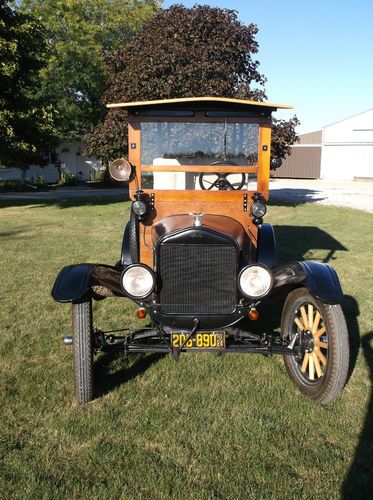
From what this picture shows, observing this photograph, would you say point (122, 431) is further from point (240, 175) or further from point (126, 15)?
point (126, 15)

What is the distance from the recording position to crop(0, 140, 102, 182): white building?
→ 2815 cm

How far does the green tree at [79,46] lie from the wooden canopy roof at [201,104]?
19207mm

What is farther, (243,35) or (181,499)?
(243,35)

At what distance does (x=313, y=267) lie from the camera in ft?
11.3

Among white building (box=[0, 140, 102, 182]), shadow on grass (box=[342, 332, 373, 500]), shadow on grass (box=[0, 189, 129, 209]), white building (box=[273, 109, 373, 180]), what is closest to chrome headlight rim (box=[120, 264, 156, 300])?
shadow on grass (box=[342, 332, 373, 500])

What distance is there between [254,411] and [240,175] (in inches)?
83.3

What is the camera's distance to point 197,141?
418cm

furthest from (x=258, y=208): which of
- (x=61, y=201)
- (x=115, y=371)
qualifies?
(x=61, y=201)

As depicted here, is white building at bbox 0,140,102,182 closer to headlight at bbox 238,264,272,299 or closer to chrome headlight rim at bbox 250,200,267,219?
chrome headlight rim at bbox 250,200,267,219

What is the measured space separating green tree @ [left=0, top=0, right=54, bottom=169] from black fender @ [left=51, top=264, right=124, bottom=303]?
11.9 m

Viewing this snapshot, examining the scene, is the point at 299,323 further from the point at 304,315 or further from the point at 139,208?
the point at 139,208

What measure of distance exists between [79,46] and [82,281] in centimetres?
2184

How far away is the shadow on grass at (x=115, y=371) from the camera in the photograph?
11.3 feet

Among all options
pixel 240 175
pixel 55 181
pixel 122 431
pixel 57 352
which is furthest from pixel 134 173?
pixel 55 181
